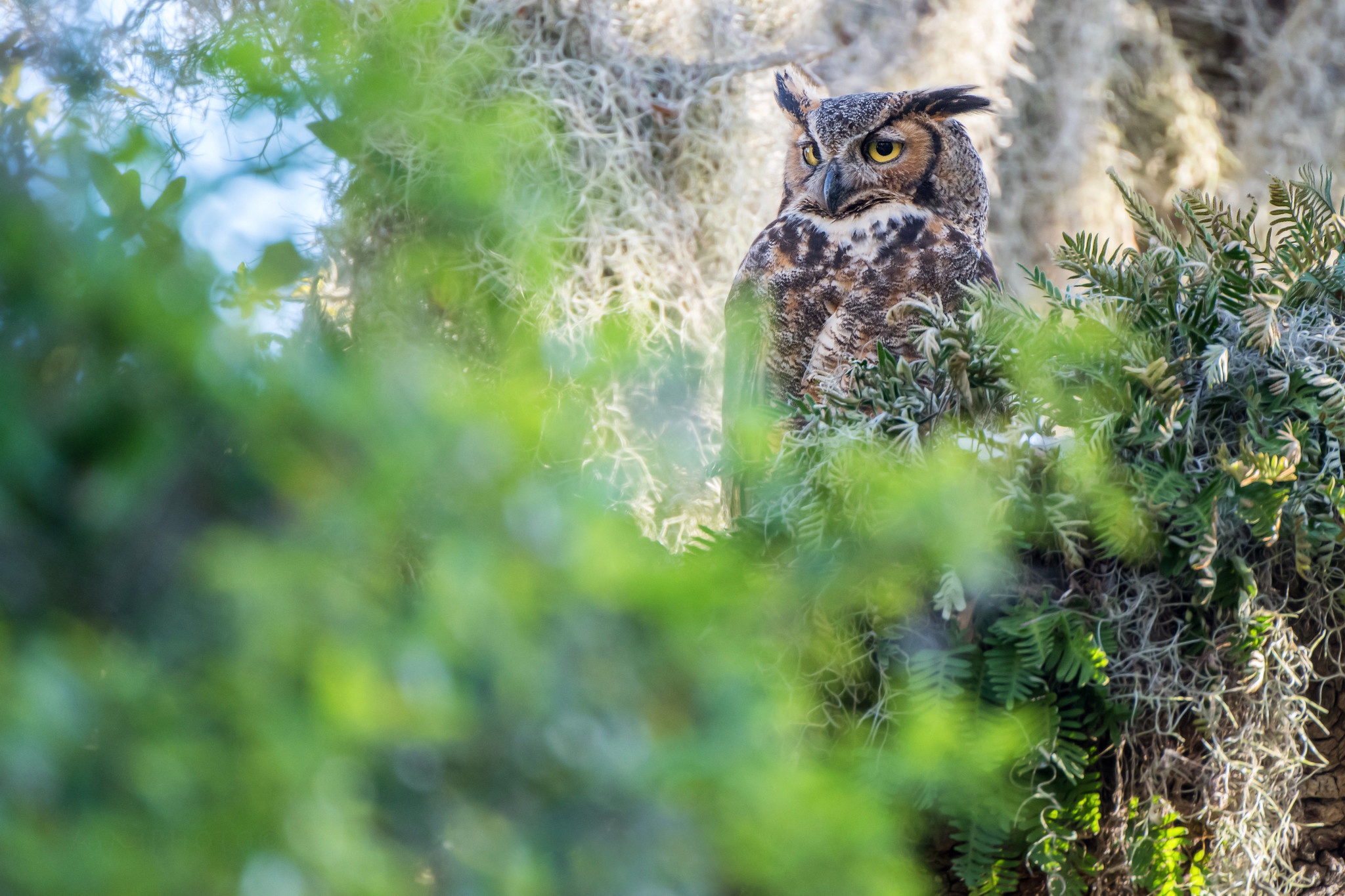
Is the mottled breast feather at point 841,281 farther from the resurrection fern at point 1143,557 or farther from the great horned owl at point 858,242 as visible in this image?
the resurrection fern at point 1143,557

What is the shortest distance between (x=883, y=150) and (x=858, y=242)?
0.56 feet

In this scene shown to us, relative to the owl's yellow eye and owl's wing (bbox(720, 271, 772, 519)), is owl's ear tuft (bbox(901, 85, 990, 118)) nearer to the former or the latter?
the owl's yellow eye

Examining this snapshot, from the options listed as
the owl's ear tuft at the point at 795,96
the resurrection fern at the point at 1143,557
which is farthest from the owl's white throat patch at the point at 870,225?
the resurrection fern at the point at 1143,557

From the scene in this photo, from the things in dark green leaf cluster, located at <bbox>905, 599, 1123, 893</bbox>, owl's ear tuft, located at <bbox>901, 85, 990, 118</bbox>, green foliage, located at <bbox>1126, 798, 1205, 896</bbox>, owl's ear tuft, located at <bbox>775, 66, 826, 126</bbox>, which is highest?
owl's ear tuft, located at <bbox>775, 66, 826, 126</bbox>

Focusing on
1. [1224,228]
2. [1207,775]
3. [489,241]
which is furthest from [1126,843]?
[489,241]

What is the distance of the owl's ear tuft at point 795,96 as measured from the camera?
1641 millimetres

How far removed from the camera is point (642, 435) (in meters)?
0.51

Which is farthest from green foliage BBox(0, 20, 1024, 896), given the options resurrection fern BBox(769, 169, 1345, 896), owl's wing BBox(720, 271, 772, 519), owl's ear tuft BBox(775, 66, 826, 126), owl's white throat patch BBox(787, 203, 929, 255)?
owl's ear tuft BBox(775, 66, 826, 126)

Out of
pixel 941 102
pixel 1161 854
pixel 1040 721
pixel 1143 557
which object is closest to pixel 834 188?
pixel 941 102

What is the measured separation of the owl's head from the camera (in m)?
1.52

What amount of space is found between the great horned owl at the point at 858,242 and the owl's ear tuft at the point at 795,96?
0.05 m

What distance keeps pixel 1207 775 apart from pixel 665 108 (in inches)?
73.9

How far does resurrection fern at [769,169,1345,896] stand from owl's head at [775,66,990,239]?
568 millimetres

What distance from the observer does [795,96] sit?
168 cm
